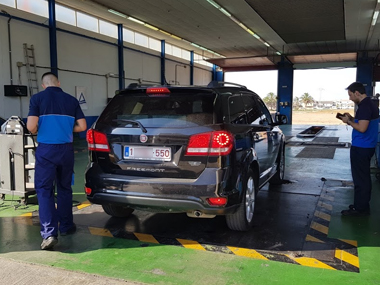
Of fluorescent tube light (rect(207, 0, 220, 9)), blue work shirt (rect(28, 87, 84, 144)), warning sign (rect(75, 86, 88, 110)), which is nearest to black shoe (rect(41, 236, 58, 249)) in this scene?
blue work shirt (rect(28, 87, 84, 144))

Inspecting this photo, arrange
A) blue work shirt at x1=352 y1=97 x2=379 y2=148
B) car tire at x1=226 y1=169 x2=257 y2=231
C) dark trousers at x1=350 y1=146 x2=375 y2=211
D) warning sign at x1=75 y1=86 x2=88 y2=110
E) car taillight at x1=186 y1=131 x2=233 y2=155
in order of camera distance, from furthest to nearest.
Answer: warning sign at x1=75 y1=86 x2=88 y2=110 → dark trousers at x1=350 y1=146 x2=375 y2=211 → blue work shirt at x1=352 y1=97 x2=379 y2=148 → car tire at x1=226 y1=169 x2=257 y2=231 → car taillight at x1=186 y1=131 x2=233 y2=155

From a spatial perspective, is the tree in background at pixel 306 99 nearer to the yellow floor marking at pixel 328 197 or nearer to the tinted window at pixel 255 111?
the yellow floor marking at pixel 328 197

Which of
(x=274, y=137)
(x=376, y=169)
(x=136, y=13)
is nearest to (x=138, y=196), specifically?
(x=274, y=137)

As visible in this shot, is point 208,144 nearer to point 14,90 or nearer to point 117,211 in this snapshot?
point 117,211

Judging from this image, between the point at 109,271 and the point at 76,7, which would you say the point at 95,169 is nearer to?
the point at 109,271

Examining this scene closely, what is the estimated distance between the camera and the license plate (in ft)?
10.9

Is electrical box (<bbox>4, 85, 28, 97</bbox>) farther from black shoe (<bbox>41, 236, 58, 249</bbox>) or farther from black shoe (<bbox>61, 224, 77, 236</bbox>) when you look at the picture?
black shoe (<bbox>41, 236, 58, 249</bbox>)

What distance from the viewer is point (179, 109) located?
11.4 ft

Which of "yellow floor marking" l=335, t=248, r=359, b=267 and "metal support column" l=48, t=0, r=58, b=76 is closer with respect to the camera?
"yellow floor marking" l=335, t=248, r=359, b=267

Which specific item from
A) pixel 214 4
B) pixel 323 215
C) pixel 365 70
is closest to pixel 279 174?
pixel 323 215

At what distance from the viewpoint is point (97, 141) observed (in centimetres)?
363

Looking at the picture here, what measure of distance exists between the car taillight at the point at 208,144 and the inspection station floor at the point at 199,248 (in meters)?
0.99

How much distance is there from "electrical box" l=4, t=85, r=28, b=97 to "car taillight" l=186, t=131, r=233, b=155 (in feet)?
35.9

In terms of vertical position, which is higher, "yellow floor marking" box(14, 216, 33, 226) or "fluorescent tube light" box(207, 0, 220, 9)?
"fluorescent tube light" box(207, 0, 220, 9)
